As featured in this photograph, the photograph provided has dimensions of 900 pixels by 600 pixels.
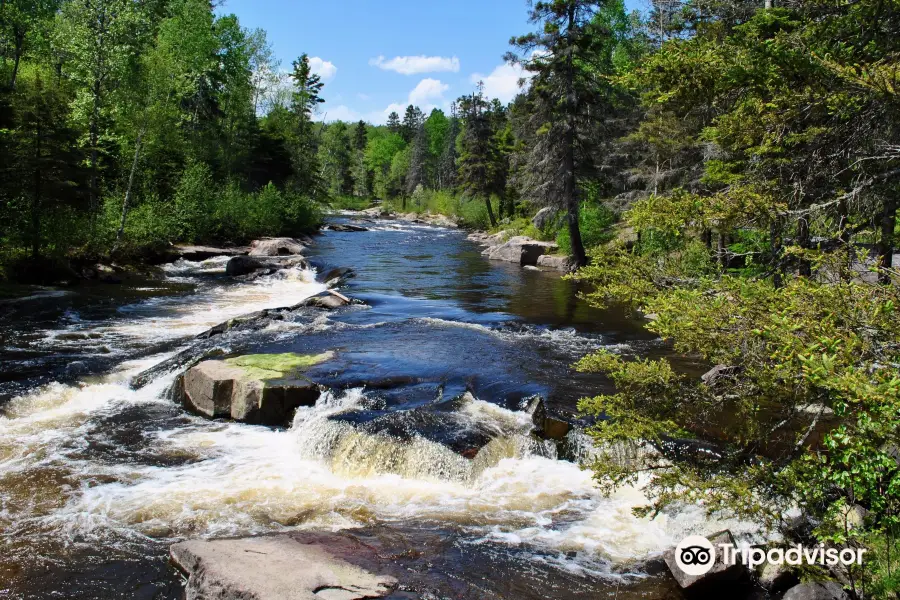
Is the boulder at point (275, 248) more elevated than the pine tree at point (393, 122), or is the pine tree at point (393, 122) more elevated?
the pine tree at point (393, 122)

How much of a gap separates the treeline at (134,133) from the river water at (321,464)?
17.4 ft

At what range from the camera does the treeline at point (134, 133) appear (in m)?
18.5

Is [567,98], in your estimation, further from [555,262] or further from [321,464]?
[321,464]

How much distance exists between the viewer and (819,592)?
15.9ft

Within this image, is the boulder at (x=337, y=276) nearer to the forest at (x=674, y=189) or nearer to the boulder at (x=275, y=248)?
the boulder at (x=275, y=248)

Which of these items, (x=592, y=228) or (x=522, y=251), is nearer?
(x=592, y=228)

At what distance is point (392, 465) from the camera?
8227mm

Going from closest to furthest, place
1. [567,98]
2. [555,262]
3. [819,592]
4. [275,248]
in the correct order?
[819,592], [567,98], [555,262], [275,248]

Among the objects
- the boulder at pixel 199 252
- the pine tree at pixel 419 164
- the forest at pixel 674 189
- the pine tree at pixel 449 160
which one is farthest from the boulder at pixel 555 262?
the pine tree at pixel 419 164

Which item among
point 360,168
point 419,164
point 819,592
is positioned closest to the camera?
point 819,592

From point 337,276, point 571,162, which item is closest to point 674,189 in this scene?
point 337,276

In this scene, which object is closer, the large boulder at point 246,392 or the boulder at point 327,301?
the large boulder at point 246,392

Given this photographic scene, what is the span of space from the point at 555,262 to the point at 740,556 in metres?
24.6

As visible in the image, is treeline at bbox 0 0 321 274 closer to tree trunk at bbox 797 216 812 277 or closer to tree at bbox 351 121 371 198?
tree trunk at bbox 797 216 812 277
